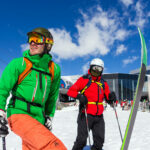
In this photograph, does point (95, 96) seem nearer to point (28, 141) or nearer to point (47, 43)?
point (47, 43)

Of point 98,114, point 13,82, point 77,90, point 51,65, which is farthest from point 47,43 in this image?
point 98,114

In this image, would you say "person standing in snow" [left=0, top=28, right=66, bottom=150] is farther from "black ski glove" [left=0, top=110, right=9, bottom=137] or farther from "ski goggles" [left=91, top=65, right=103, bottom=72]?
"ski goggles" [left=91, top=65, right=103, bottom=72]

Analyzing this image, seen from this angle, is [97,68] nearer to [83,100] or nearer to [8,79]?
[83,100]

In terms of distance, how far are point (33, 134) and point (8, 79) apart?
0.56 metres

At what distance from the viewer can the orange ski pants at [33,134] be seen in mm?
1472

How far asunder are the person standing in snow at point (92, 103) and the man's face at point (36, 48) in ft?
4.98

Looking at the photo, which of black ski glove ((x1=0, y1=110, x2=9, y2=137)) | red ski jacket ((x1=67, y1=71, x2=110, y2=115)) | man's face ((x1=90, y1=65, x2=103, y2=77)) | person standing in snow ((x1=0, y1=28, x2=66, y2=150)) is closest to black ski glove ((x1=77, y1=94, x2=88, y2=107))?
red ski jacket ((x1=67, y1=71, x2=110, y2=115))

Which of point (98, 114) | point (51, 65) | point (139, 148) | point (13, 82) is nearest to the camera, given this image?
point (13, 82)

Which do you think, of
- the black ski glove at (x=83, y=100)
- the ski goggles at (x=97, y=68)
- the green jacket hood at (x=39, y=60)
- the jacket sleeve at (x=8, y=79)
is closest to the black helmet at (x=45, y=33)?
the green jacket hood at (x=39, y=60)

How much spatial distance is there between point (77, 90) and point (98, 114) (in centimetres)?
59

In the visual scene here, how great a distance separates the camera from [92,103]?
3410mm

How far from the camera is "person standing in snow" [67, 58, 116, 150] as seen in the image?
10.9 ft

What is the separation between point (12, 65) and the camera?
179cm

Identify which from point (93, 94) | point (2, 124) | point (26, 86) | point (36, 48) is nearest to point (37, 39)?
point (36, 48)
